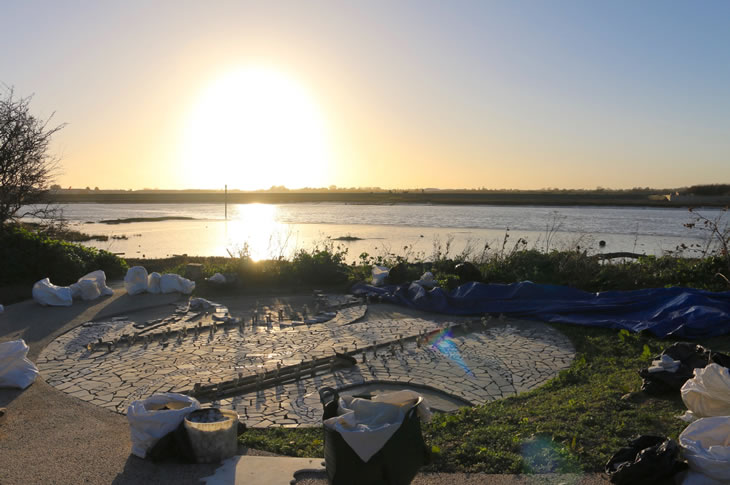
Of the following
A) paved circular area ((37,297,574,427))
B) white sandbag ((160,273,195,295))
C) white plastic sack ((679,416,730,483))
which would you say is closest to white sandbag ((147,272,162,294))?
white sandbag ((160,273,195,295))

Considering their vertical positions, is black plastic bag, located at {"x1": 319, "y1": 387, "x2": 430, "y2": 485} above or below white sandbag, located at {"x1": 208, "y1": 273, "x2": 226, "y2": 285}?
above

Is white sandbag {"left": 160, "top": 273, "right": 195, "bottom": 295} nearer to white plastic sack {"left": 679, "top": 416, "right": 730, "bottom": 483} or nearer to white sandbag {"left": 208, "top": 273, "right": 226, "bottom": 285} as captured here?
white sandbag {"left": 208, "top": 273, "right": 226, "bottom": 285}

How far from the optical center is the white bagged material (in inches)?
130

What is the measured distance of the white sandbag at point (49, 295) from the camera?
11.2 metres

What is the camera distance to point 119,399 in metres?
6.24

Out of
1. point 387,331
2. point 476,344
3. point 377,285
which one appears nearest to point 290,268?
point 377,285

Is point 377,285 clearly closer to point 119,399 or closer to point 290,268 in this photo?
point 290,268

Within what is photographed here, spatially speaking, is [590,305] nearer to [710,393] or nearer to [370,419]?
[710,393]

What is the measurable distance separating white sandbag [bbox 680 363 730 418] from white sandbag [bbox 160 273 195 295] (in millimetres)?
10337

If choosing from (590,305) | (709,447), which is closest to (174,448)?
(709,447)

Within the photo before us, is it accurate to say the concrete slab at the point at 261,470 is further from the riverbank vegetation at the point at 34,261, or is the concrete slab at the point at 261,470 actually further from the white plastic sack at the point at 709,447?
the riverbank vegetation at the point at 34,261

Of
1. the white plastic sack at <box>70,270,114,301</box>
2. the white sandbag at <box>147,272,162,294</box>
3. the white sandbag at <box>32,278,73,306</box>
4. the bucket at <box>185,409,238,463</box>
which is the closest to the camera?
the bucket at <box>185,409,238,463</box>

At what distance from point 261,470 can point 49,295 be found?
28.8 ft

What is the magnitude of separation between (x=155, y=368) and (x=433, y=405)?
3767 millimetres
